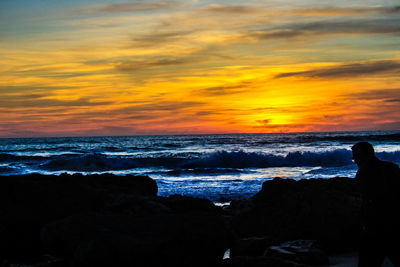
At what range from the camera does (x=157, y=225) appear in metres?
4.36

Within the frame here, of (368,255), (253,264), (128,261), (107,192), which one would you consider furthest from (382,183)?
(107,192)

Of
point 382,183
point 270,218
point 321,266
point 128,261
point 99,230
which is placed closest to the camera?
point 382,183

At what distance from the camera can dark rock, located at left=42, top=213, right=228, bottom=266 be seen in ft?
12.8

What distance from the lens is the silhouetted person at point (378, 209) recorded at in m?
3.49

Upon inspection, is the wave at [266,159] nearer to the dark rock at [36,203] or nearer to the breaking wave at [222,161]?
the breaking wave at [222,161]

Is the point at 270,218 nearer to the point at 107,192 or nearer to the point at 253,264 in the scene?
the point at 253,264

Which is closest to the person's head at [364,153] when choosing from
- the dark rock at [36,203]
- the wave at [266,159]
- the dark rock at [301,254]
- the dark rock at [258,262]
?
the dark rock at [258,262]

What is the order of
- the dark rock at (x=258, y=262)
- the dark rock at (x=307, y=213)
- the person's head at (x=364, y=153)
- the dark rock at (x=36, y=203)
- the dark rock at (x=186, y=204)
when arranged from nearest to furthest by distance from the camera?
1. the person's head at (x=364, y=153)
2. the dark rock at (x=258, y=262)
3. the dark rock at (x=36, y=203)
4. the dark rock at (x=307, y=213)
5. the dark rock at (x=186, y=204)

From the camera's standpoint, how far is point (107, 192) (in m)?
6.18

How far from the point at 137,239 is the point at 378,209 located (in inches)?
81.4

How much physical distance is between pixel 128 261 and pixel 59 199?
91.4 inches

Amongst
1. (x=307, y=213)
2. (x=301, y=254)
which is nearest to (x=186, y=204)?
(x=307, y=213)

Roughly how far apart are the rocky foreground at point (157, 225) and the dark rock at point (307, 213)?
0.5 inches

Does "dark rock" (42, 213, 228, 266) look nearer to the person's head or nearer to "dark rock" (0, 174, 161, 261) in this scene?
"dark rock" (0, 174, 161, 261)
